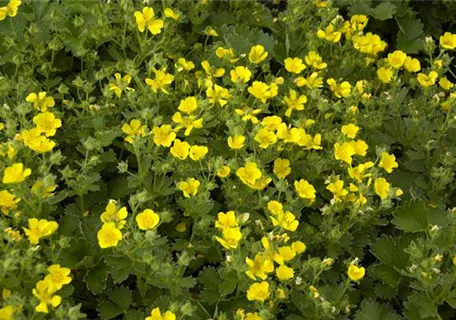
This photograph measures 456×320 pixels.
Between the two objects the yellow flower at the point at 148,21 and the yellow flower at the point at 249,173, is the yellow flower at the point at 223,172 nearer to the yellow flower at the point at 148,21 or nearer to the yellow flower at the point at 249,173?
the yellow flower at the point at 249,173

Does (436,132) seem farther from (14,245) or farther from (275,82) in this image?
(14,245)

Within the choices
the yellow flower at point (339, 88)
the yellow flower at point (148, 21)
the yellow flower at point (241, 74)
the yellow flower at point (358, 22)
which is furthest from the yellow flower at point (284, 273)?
the yellow flower at point (358, 22)

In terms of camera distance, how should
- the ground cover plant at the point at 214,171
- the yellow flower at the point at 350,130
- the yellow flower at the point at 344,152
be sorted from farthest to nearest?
1. the yellow flower at the point at 350,130
2. the yellow flower at the point at 344,152
3. the ground cover plant at the point at 214,171

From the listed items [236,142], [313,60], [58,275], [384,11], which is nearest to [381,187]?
[236,142]

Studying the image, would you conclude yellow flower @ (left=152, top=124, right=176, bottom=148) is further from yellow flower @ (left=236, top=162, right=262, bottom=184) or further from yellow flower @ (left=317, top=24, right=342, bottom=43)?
yellow flower @ (left=317, top=24, right=342, bottom=43)

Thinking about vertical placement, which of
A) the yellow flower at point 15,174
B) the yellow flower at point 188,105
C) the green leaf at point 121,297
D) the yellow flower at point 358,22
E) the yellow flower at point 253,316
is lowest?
the green leaf at point 121,297

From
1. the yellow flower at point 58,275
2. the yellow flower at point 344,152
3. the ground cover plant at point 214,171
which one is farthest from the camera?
the yellow flower at point 344,152

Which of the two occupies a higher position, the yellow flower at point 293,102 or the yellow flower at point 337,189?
the yellow flower at point 293,102
